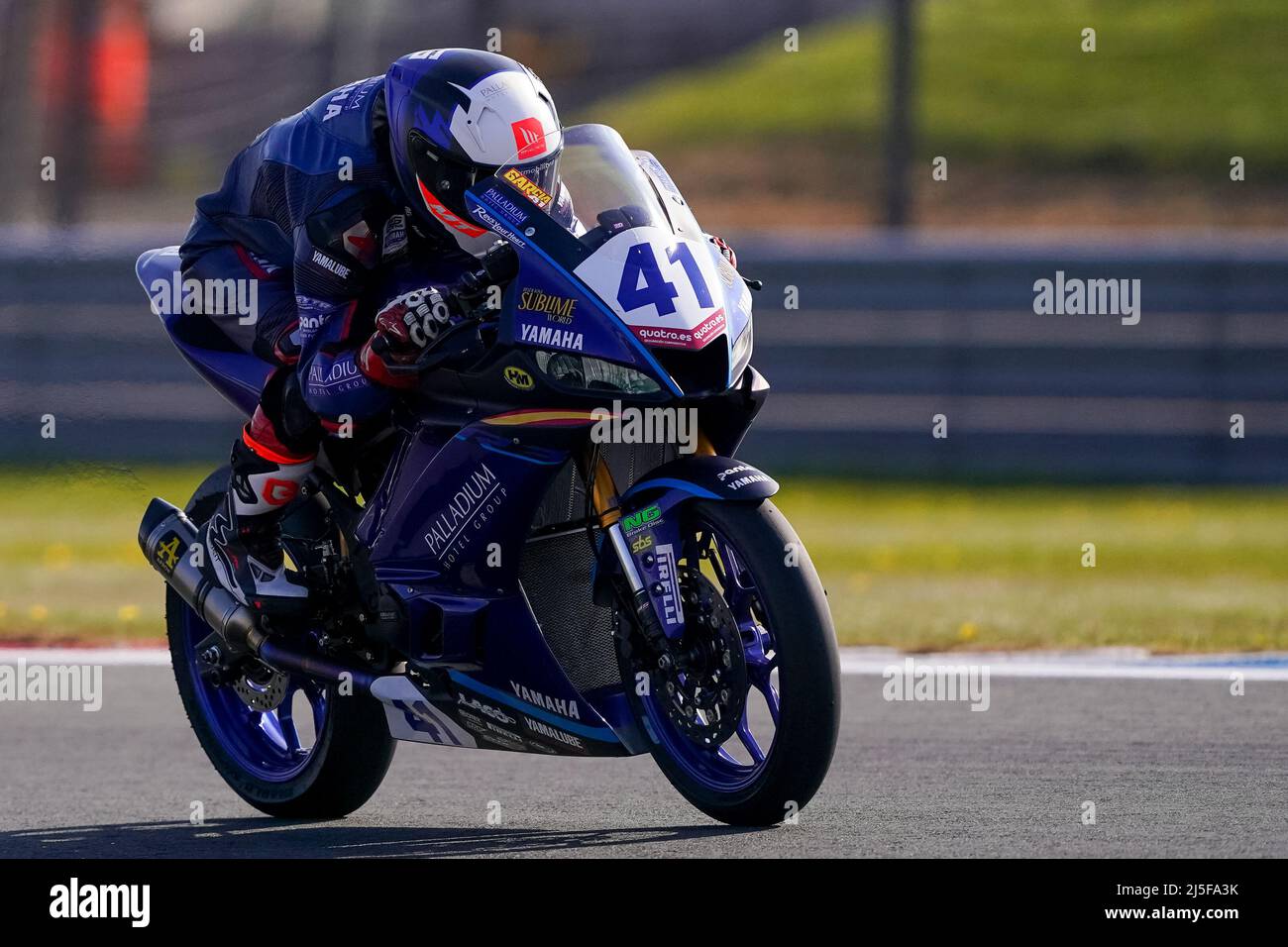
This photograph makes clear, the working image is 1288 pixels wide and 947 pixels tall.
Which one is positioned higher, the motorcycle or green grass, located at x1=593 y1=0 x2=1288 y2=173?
green grass, located at x1=593 y1=0 x2=1288 y2=173

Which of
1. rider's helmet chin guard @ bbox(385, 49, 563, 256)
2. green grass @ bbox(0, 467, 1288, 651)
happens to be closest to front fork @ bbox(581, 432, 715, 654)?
rider's helmet chin guard @ bbox(385, 49, 563, 256)

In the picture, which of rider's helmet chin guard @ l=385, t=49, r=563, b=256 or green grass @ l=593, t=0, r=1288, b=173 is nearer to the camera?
rider's helmet chin guard @ l=385, t=49, r=563, b=256

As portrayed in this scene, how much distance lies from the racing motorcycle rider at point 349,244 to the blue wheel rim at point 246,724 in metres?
0.38

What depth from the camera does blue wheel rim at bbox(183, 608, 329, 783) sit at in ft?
19.7

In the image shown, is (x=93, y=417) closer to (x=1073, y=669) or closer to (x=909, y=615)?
(x=909, y=615)

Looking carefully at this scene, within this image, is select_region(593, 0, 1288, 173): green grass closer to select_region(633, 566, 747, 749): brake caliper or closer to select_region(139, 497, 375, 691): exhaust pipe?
select_region(139, 497, 375, 691): exhaust pipe

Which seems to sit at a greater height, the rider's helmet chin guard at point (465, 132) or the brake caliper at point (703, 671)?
the rider's helmet chin guard at point (465, 132)

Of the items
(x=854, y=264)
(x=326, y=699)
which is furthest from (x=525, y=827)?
(x=854, y=264)

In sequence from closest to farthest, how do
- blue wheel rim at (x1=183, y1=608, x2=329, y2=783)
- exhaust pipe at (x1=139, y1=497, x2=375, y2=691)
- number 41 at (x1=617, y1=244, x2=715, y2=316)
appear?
number 41 at (x1=617, y1=244, x2=715, y2=316) → exhaust pipe at (x1=139, y1=497, x2=375, y2=691) → blue wheel rim at (x1=183, y1=608, x2=329, y2=783)

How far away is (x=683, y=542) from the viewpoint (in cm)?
499

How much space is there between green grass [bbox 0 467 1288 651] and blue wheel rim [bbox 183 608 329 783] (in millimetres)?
1413

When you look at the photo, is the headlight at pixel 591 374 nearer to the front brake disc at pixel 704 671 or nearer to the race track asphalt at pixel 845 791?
the front brake disc at pixel 704 671

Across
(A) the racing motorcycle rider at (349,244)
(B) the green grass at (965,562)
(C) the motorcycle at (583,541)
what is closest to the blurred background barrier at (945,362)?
(B) the green grass at (965,562)

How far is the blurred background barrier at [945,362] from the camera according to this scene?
1344 centimetres
